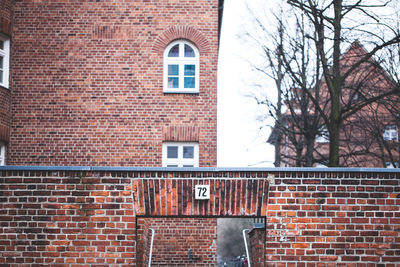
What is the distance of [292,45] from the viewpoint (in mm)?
18578

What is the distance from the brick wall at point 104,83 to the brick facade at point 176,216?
7.75 meters

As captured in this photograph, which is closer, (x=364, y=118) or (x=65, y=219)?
(x=65, y=219)

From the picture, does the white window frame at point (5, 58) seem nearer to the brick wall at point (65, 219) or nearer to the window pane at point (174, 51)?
the window pane at point (174, 51)

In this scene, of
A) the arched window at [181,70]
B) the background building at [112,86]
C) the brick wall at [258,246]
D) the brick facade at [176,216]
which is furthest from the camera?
the arched window at [181,70]

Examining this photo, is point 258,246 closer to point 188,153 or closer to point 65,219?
point 65,219

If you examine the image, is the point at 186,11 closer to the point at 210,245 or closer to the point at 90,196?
the point at 210,245

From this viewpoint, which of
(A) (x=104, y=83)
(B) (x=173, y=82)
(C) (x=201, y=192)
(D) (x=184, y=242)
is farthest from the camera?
(B) (x=173, y=82)

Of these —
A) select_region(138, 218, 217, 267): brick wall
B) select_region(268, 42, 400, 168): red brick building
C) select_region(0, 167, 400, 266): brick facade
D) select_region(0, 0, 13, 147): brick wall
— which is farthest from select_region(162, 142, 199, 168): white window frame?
select_region(0, 167, 400, 266): brick facade

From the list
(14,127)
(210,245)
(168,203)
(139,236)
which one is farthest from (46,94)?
(168,203)

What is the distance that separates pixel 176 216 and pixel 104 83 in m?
8.93

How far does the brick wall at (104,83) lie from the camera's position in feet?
52.2

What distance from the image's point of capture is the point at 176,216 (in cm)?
805

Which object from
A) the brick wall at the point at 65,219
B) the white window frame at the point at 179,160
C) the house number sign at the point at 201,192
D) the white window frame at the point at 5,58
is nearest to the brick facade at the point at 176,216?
the brick wall at the point at 65,219

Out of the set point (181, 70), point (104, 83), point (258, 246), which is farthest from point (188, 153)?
point (258, 246)
